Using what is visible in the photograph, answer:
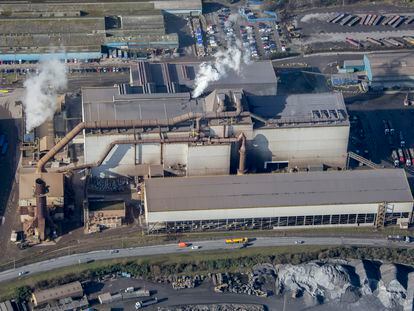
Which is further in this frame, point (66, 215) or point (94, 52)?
point (94, 52)

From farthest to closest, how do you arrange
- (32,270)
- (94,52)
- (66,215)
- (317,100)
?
(94,52) → (317,100) → (66,215) → (32,270)

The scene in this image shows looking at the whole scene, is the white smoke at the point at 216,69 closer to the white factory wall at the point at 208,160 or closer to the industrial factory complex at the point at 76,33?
the white factory wall at the point at 208,160

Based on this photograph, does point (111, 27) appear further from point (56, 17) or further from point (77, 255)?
point (77, 255)

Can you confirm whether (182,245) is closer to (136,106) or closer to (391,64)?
(136,106)

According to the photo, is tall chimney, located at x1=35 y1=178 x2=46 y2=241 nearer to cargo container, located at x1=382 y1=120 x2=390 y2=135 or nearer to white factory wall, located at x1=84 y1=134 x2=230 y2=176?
white factory wall, located at x1=84 y1=134 x2=230 y2=176

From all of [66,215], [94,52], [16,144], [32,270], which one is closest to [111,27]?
[94,52]

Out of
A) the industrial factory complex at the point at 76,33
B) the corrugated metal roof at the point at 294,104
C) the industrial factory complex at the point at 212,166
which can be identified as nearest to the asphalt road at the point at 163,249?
the industrial factory complex at the point at 212,166
